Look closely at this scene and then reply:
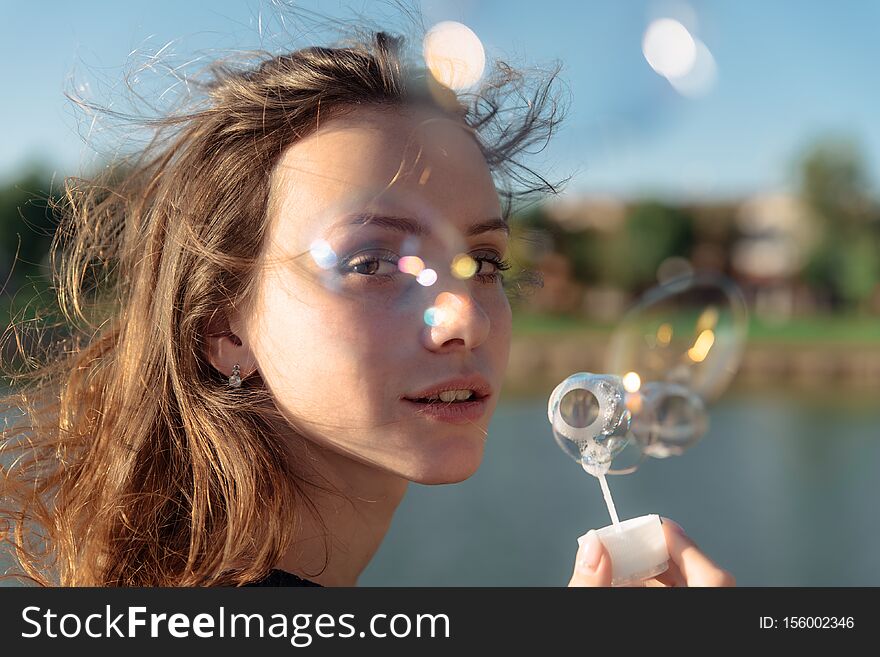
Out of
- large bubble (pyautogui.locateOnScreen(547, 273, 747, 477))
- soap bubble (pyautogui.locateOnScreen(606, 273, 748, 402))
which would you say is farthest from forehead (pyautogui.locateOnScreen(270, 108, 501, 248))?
soap bubble (pyautogui.locateOnScreen(606, 273, 748, 402))

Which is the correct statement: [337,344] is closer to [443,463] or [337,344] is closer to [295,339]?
[295,339]

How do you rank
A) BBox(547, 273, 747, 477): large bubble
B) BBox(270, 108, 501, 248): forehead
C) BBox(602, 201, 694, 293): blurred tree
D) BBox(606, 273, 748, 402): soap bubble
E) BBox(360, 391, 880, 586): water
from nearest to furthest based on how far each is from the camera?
BBox(270, 108, 501, 248): forehead < BBox(547, 273, 747, 477): large bubble < BBox(606, 273, 748, 402): soap bubble < BBox(360, 391, 880, 586): water < BBox(602, 201, 694, 293): blurred tree

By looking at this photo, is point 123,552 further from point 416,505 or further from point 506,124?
point 416,505

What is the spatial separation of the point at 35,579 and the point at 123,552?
0.39 m

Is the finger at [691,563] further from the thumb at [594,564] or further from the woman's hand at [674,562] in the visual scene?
the thumb at [594,564]

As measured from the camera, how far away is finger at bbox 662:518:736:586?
1502 mm

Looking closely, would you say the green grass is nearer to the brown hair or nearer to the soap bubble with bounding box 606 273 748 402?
the soap bubble with bounding box 606 273 748 402

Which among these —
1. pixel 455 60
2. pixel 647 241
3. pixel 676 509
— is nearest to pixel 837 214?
pixel 647 241

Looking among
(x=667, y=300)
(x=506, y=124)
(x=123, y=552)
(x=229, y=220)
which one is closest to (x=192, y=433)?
(x=123, y=552)

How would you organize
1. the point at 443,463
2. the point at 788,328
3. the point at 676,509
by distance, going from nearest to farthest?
the point at 443,463 < the point at 676,509 < the point at 788,328

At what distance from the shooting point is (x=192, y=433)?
1773 mm

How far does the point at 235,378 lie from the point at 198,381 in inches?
3.2

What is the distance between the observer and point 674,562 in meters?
1.58

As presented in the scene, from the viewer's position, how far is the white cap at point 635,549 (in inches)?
60.0
